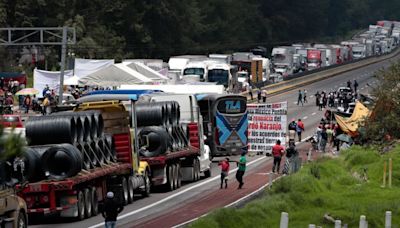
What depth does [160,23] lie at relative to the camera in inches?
4870

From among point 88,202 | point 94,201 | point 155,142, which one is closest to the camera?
point 88,202

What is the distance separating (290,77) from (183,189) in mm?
71426

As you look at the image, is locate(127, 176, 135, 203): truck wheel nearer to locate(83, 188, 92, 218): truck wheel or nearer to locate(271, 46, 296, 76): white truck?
locate(83, 188, 92, 218): truck wheel

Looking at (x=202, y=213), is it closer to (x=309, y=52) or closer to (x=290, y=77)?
(x=290, y=77)

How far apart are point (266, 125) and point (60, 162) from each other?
19910 mm

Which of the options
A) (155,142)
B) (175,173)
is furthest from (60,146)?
(175,173)

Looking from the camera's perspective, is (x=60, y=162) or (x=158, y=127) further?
(x=158, y=127)

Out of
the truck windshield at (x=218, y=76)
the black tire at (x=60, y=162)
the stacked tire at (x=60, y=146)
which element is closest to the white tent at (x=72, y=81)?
the truck windshield at (x=218, y=76)

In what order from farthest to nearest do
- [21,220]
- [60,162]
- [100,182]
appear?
[100,182] < [60,162] < [21,220]

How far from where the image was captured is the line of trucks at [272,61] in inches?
3381

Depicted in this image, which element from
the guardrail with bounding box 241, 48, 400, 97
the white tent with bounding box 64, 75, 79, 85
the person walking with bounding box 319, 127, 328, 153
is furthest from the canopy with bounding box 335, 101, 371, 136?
the guardrail with bounding box 241, 48, 400, 97

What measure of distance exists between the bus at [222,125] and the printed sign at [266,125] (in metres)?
1.99

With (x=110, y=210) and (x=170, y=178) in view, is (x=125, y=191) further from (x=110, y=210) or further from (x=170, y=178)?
(x=110, y=210)

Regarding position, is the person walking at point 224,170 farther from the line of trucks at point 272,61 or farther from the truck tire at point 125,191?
the line of trucks at point 272,61
